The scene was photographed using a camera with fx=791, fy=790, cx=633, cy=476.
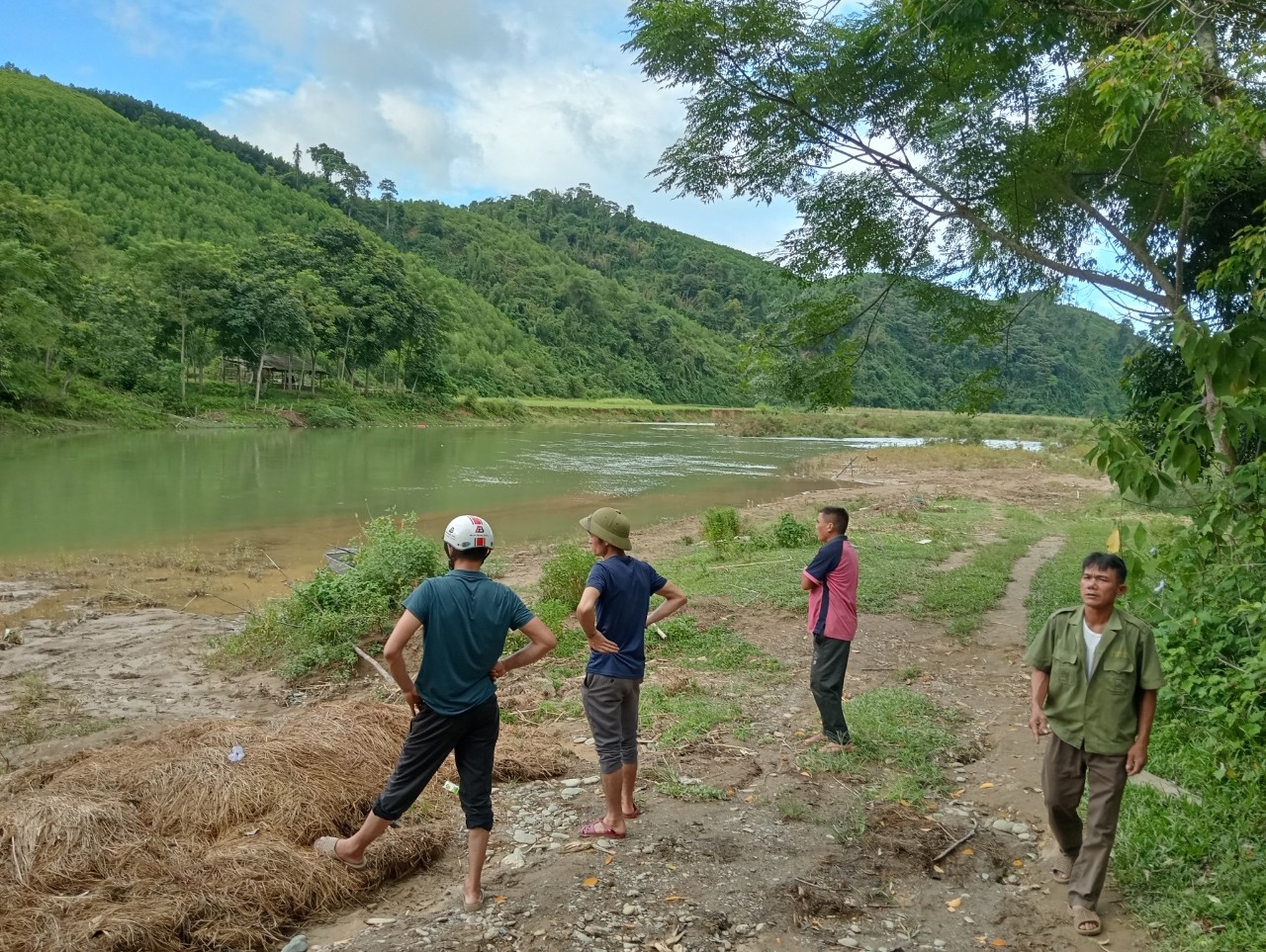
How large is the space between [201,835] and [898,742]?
175 inches

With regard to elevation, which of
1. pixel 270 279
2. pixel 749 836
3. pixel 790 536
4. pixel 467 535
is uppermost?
pixel 270 279

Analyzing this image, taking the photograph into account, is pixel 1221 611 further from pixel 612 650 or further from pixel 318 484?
pixel 318 484

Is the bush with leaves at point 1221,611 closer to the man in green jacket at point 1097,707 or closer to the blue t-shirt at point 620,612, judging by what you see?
the man in green jacket at point 1097,707

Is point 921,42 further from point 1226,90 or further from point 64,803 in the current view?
point 64,803

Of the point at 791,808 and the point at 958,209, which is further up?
the point at 958,209

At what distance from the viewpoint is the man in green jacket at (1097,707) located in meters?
3.54

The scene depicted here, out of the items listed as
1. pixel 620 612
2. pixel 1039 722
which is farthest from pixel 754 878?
pixel 1039 722

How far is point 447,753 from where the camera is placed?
3.67m

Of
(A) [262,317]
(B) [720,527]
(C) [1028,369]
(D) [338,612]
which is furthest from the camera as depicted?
(C) [1028,369]

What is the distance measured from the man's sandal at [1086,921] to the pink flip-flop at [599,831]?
2.16 meters

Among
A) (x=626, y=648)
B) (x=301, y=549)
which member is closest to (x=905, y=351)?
(x=301, y=549)

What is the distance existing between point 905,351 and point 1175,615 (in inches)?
4403

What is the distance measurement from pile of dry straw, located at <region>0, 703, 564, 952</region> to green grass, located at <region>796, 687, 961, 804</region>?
2.09 m

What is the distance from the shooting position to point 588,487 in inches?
1102
